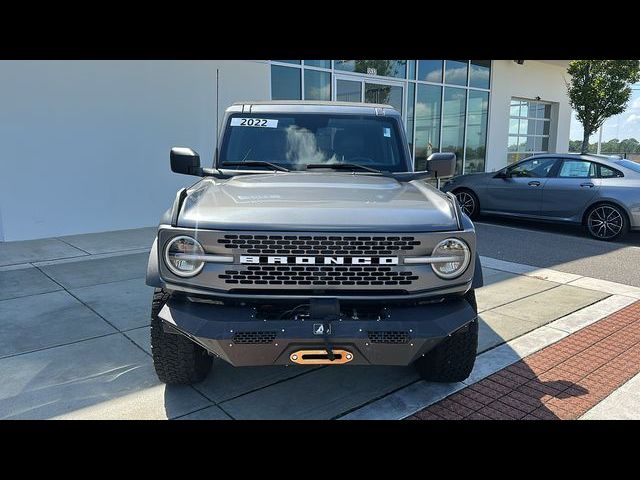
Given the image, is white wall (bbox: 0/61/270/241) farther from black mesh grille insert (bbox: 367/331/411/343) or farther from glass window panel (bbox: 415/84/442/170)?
black mesh grille insert (bbox: 367/331/411/343)

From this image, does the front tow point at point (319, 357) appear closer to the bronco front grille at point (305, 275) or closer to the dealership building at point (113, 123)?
the bronco front grille at point (305, 275)

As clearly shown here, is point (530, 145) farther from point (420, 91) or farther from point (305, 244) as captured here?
point (305, 244)

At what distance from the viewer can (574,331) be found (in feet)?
14.8

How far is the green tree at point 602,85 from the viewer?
15.4 metres

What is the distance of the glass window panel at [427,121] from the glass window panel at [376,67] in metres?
0.93

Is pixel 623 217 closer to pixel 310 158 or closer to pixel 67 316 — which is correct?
pixel 310 158

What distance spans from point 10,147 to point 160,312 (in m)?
6.44

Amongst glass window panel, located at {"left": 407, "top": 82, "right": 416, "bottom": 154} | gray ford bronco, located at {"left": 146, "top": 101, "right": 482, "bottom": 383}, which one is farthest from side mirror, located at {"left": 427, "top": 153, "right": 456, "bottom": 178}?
glass window panel, located at {"left": 407, "top": 82, "right": 416, "bottom": 154}

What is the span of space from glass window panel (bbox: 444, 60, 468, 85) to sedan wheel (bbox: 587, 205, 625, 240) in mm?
7182

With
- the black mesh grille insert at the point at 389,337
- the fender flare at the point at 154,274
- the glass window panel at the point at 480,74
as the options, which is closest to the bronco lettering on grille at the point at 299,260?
the black mesh grille insert at the point at 389,337

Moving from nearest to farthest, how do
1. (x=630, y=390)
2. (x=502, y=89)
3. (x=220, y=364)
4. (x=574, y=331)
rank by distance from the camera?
1. (x=630, y=390)
2. (x=220, y=364)
3. (x=574, y=331)
4. (x=502, y=89)

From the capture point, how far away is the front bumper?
2.53 meters

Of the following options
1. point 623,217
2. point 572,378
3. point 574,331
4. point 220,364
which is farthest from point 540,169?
point 220,364

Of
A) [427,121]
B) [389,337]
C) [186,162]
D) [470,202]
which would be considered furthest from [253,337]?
[427,121]
